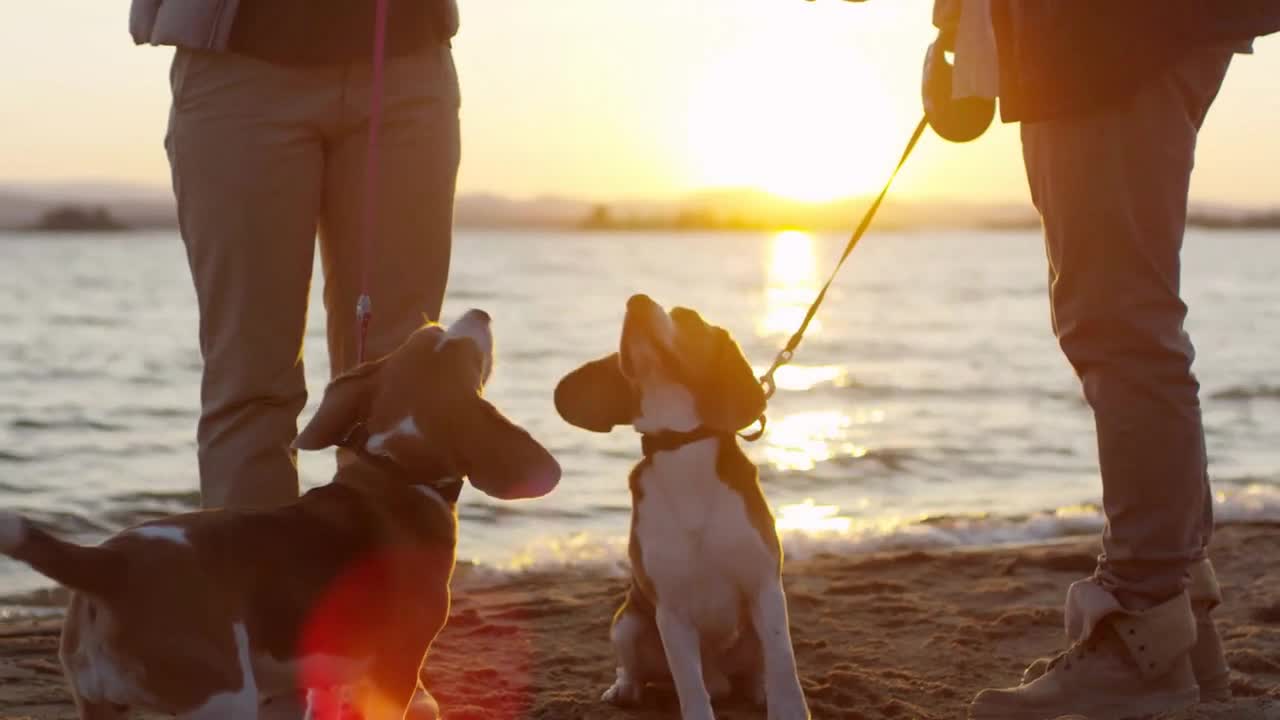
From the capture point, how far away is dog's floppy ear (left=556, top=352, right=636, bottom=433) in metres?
4.39

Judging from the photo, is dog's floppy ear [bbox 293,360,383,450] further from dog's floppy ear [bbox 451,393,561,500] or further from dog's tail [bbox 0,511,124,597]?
dog's tail [bbox 0,511,124,597]

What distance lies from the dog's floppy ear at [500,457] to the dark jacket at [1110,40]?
65.6 inches

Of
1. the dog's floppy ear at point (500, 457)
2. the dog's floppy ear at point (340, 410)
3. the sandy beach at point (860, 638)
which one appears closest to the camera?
the dog's floppy ear at point (500, 457)

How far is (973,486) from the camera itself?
33.8 ft

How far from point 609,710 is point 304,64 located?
2164 millimetres

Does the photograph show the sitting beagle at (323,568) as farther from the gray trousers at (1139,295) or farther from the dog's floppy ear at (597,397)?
the gray trousers at (1139,295)

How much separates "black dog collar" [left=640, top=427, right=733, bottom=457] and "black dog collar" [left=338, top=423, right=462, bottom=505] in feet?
1.99

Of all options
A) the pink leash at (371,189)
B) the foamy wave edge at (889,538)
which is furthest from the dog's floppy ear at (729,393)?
the foamy wave edge at (889,538)

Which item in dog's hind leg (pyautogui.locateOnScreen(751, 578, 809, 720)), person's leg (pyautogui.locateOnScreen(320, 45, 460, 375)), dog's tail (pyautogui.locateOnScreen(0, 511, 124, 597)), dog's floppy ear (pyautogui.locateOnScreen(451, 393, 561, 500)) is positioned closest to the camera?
dog's tail (pyautogui.locateOnScreen(0, 511, 124, 597))

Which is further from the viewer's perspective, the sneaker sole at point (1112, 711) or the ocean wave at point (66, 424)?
the ocean wave at point (66, 424)

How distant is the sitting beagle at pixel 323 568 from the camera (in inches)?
123

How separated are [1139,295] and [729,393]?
1154 mm

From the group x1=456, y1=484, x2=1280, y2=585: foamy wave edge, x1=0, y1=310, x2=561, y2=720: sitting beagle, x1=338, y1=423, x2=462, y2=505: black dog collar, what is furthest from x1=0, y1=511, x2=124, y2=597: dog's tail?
x1=456, y1=484, x2=1280, y2=585: foamy wave edge

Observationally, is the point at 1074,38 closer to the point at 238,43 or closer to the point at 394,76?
the point at 394,76
